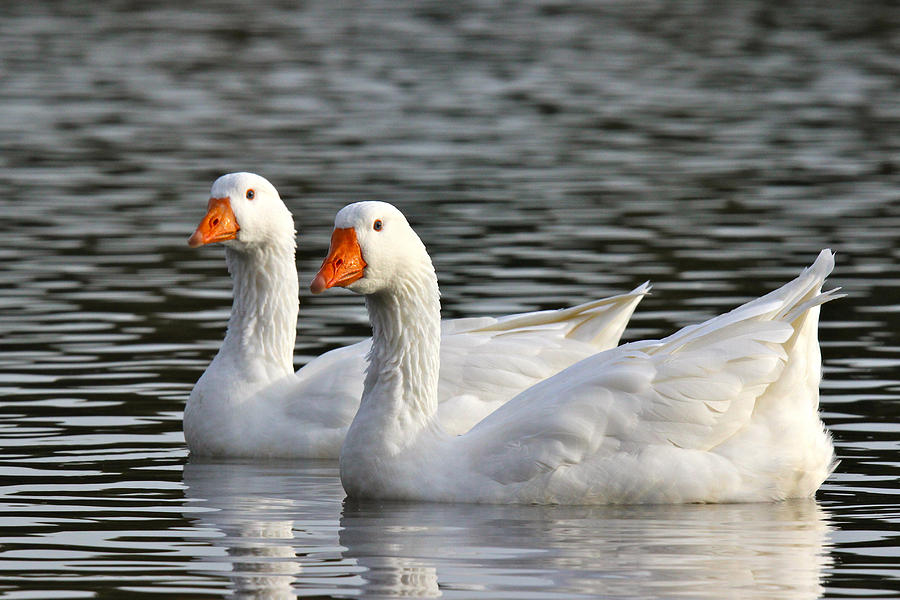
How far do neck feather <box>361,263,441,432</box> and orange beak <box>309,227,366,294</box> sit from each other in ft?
1.30

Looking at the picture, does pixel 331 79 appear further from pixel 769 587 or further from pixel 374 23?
pixel 769 587

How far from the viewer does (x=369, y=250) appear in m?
11.0

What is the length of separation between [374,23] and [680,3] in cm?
1332

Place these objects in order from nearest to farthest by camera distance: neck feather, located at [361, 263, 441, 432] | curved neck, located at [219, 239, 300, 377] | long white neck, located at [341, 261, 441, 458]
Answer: long white neck, located at [341, 261, 441, 458] < neck feather, located at [361, 263, 441, 432] < curved neck, located at [219, 239, 300, 377]

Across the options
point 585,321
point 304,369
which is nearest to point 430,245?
point 304,369

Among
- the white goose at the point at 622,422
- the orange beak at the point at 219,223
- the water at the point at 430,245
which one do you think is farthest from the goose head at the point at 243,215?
the white goose at the point at 622,422

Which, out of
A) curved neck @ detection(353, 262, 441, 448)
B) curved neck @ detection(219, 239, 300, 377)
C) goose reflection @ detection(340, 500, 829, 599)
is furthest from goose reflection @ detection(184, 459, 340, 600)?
curved neck @ detection(219, 239, 300, 377)

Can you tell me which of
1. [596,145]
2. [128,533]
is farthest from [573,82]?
[128,533]

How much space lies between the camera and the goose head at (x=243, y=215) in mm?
13297

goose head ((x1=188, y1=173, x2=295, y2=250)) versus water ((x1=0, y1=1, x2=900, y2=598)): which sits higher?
goose head ((x1=188, y1=173, x2=295, y2=250))

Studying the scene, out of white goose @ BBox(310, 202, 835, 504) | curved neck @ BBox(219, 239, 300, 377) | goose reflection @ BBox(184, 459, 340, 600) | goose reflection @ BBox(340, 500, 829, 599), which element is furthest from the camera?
curved neck @ BBox(219, 239, 300, 377)

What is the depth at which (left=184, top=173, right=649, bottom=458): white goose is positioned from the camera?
12.9m

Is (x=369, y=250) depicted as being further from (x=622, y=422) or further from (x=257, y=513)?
(x=622, y=422)

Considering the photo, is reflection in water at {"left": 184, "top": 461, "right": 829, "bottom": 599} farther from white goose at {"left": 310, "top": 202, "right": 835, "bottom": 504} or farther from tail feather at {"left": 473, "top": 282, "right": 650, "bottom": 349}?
tail feather at {"left": 473, "top": 282, "right": 650, "bottom": 349}
